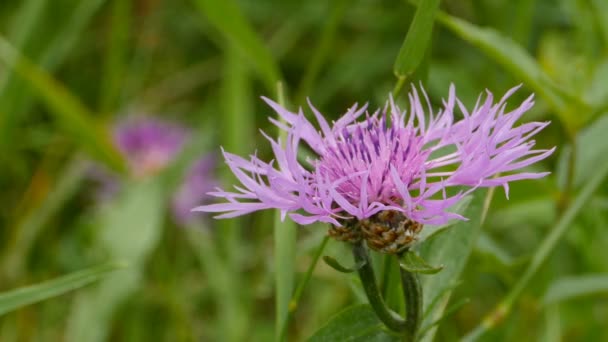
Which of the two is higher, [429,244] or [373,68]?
[373,68]

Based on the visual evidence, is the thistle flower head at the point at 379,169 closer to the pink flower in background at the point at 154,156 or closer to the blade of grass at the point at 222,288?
the blade of grass at the point at 222,288

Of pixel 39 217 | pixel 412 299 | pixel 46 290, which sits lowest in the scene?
pixel 412 299

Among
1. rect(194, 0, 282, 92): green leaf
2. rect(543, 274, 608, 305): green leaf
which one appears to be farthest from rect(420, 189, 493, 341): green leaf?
rect(194, 0, 282, 92): green leaf

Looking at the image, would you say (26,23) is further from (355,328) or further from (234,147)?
(355,328)

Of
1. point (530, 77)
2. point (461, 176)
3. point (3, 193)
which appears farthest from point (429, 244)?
point (3, 193)

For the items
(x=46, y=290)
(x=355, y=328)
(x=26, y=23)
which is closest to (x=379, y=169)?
(x=355, y=328)

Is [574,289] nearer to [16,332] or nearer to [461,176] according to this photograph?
[461,176]
